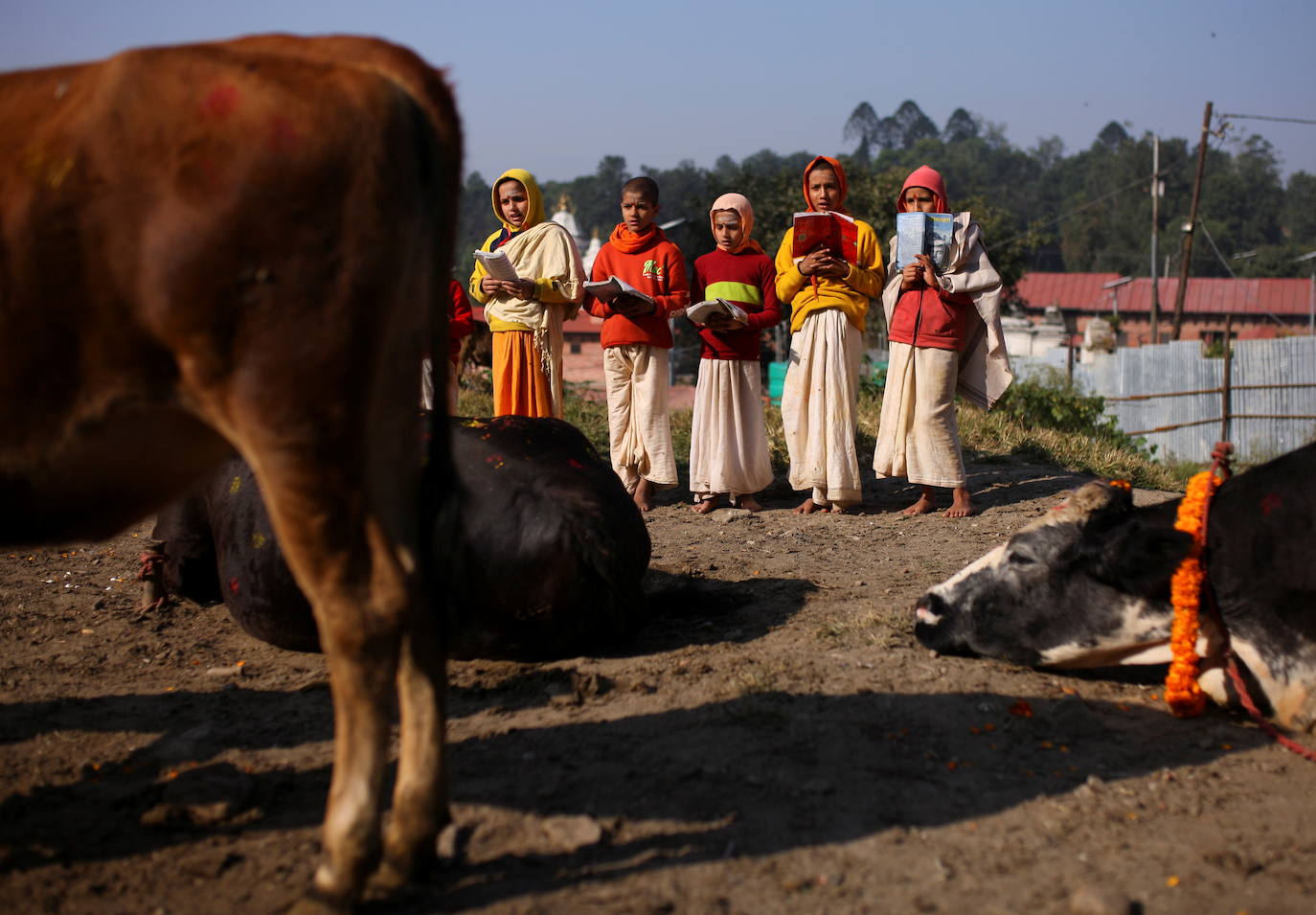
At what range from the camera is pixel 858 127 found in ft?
500

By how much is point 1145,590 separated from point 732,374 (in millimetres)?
4081

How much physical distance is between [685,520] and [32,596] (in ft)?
12.5

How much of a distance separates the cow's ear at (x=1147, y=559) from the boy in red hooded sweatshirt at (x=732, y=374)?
376cm

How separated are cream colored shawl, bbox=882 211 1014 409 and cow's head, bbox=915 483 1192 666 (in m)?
3.05

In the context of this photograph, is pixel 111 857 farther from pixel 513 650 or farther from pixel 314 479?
pixel 513 650

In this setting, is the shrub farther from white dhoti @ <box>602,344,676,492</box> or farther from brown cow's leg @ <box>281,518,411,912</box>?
brown cow's leg @ <box>281,518,411,912</box>

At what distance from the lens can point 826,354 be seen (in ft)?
24.6

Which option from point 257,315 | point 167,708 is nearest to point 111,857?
point 167,708

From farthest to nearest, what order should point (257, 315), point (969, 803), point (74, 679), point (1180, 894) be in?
point (74, 679) → point (969, 803) → point (1180, 894) → point (257, 315)

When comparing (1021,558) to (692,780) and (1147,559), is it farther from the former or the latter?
(692,780)

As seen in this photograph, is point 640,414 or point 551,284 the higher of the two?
point 551,284

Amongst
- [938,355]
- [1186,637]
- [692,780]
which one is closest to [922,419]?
[938,355]

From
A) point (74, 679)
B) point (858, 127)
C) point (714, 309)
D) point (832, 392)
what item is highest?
point (858, 127)

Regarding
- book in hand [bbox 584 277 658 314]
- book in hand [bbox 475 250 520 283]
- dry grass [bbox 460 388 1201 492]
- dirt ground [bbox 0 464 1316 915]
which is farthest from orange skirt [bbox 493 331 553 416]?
dirt ground [bbox 0 464 1316 915]
